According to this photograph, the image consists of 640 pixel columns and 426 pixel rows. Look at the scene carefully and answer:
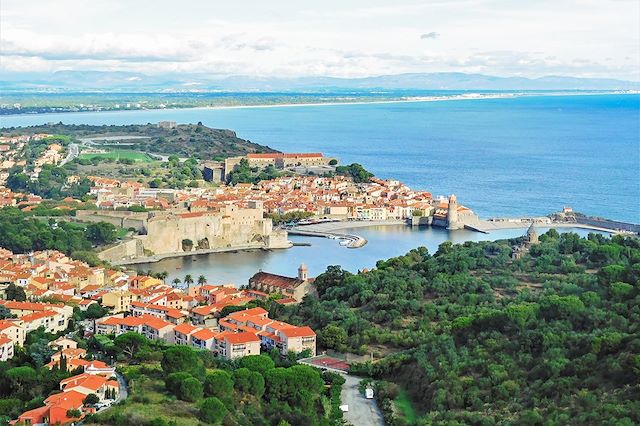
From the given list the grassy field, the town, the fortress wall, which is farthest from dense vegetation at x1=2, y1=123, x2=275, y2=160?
the town

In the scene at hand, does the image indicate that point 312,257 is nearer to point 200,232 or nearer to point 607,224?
point 200,232

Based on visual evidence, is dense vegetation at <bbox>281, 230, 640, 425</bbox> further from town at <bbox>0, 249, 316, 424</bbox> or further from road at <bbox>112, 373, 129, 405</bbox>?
road at <bbox>112, 373, 129, 405</bbox>

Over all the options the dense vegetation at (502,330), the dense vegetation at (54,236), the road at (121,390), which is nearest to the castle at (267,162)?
the dense vegetation at (54,236)

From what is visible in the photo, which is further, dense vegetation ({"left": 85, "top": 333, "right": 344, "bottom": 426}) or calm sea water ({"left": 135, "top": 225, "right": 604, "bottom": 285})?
calm sea water ({"left": 135, "top": 225, "right": 604, "bottom": 285})

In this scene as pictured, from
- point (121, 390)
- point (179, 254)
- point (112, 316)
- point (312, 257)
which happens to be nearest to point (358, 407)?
point (121, 390)

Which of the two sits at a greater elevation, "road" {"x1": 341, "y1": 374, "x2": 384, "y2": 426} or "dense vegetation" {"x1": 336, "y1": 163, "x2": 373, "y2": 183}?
"road" {"x1": 341, "y1": 374, "x2": 384, "y2": 426}

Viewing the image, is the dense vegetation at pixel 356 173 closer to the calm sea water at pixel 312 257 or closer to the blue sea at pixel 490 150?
the blue sea at pixel 490 150

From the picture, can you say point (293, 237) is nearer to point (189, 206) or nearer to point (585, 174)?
point (189, 206)
